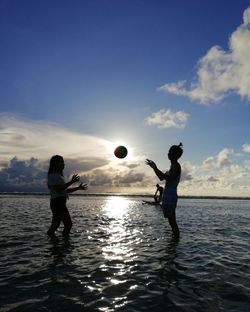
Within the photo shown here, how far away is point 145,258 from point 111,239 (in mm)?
3487

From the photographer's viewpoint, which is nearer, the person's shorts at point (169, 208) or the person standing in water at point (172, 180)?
the person standing in water at point (172, 180)

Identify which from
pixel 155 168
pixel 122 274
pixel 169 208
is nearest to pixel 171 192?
pixel 169 208

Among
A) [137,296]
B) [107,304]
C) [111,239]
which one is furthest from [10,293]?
[111,239]

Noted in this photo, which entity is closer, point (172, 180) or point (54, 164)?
point (172, 180)

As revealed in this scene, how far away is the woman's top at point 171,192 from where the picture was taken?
11.2m

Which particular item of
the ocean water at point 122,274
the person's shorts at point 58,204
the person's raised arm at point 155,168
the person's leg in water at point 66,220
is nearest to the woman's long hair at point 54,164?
the person's shorts at point 58,204

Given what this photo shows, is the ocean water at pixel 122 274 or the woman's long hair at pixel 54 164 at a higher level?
the woman's long hair at pixel 54 164

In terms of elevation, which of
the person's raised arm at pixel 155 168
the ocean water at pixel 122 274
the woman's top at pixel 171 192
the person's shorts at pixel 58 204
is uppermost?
the person's raised arm at pixel 155 168

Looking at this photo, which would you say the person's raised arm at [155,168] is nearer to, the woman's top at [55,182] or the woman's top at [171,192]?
the woman's top at [171,192]

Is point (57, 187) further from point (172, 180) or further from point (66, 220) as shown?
point (172, 180)

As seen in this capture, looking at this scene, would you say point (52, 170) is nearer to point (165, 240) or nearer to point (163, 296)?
point (165, 240)

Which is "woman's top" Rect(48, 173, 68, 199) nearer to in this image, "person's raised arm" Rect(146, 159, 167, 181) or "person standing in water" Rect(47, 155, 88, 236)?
"person standing in water" Rect(47, 155, 88, 236)

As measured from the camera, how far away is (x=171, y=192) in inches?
445

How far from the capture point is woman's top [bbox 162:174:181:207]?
11.2 meters
